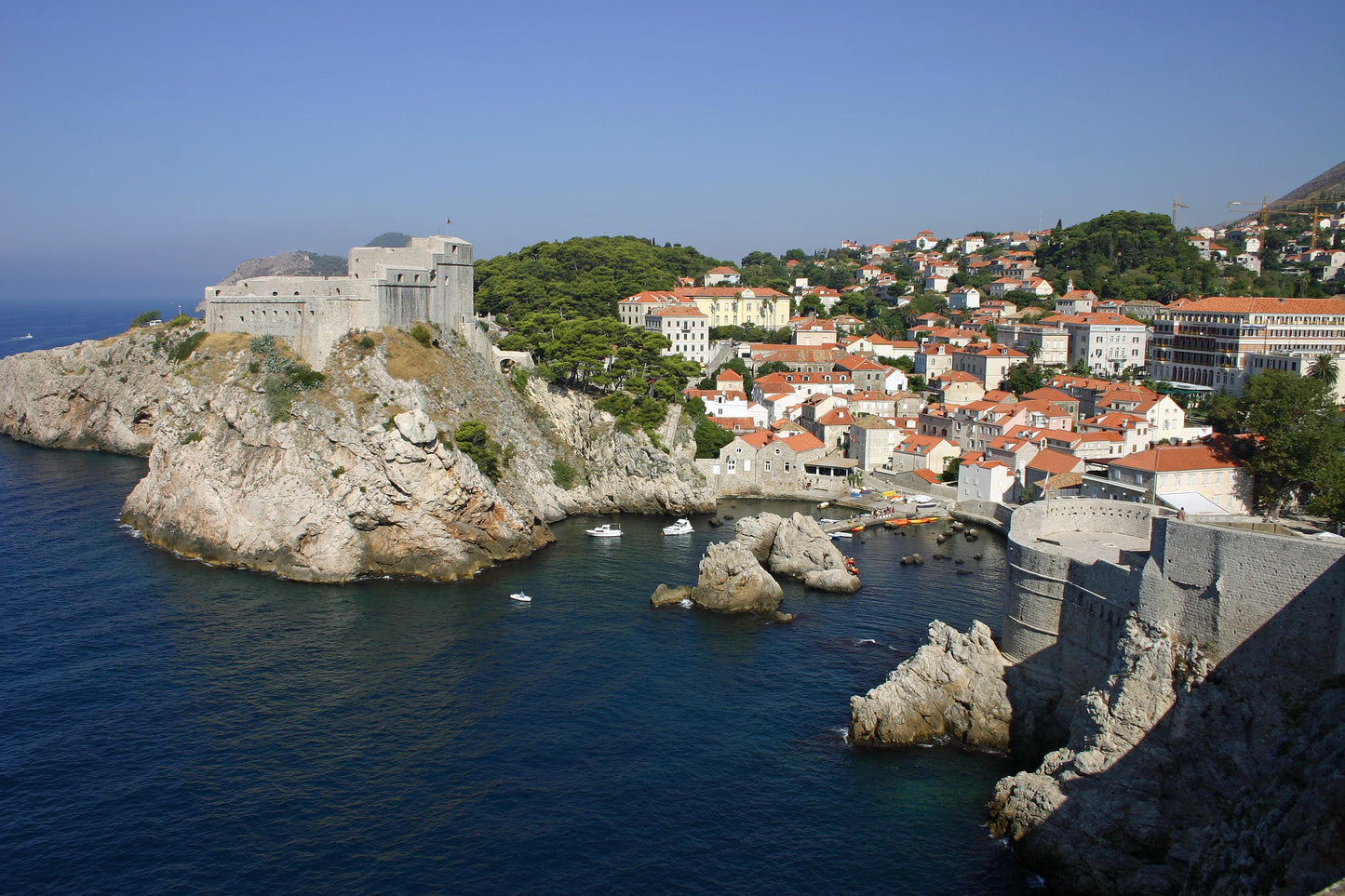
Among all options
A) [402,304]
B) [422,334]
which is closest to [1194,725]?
[422,334]

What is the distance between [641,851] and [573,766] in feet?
12.0

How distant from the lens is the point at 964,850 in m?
19.4

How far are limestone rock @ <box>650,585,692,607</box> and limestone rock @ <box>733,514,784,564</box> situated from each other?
4628 mm

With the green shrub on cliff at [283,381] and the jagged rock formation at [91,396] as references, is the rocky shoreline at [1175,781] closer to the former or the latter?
the green shrub on cliff at [283,381]

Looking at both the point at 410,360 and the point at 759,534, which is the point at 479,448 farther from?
the point at 759,534

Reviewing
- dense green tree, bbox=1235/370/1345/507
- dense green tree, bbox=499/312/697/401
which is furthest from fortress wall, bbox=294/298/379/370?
dense green tree, bbox=1235/370/1345/507

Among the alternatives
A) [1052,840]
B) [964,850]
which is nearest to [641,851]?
[964,850]

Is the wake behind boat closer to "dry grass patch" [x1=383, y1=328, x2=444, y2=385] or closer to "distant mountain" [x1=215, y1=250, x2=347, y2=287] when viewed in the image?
"dry grass patch" [x1=383, y1=328, x2=444, y2=385]

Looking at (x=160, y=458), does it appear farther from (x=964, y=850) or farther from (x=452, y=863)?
(x=964, y=850)

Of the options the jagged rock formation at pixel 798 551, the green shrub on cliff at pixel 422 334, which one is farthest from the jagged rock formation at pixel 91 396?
the jagged rock formation at pixel 798 551

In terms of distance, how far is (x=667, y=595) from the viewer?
34.4 metres

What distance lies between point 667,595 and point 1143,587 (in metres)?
18.1

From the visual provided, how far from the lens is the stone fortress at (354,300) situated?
143ft

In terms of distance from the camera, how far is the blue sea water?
1917cm
